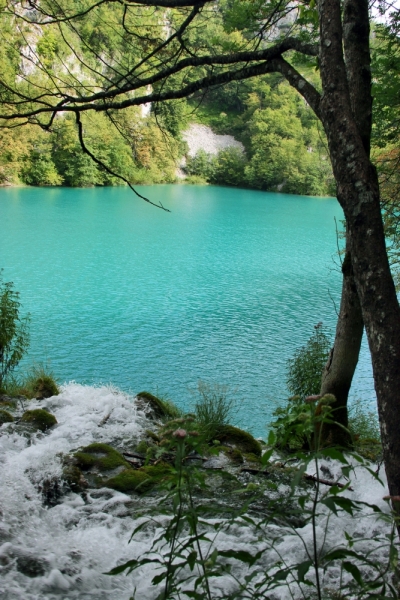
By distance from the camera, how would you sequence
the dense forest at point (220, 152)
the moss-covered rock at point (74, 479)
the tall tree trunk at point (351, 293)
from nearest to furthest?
the tall tree trunk at point (351, 293) < the moss-covered rock at point (74, 479) < the dense forest at point (220, 152)

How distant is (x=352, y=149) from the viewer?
1.94 meters

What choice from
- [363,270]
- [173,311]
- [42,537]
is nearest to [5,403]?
[42,537]

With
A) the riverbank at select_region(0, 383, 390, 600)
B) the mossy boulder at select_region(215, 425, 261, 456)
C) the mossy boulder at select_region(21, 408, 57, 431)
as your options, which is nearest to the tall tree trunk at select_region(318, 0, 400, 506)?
the riverbank at select_region(0, 383, 390, 600)

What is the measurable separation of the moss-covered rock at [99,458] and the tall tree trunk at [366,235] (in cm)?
216

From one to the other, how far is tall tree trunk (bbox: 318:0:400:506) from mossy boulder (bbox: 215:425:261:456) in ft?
8.65

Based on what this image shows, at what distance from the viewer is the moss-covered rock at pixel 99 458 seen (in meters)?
3.46

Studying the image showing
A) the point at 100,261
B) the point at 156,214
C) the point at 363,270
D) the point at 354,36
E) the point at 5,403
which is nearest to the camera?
the point at 363,270

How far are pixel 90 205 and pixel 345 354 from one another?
25730mm

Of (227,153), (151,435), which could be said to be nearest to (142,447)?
(151,435)

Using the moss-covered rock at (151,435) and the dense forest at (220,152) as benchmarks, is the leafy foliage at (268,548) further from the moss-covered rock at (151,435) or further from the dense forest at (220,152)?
Answer: the dense forest at (220,152)

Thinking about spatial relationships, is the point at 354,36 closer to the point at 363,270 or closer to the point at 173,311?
the point at 363,270

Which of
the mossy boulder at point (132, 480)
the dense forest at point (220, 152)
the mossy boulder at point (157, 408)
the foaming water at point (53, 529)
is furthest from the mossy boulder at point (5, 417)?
the dense forest at point (220, 152)

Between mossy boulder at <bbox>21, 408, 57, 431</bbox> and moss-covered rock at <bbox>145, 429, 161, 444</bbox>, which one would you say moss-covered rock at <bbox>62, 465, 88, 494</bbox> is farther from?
moss-covered rock at <bbox>145, 429, 161, 444</bbox>

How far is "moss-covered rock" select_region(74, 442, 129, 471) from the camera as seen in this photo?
3461 mm
